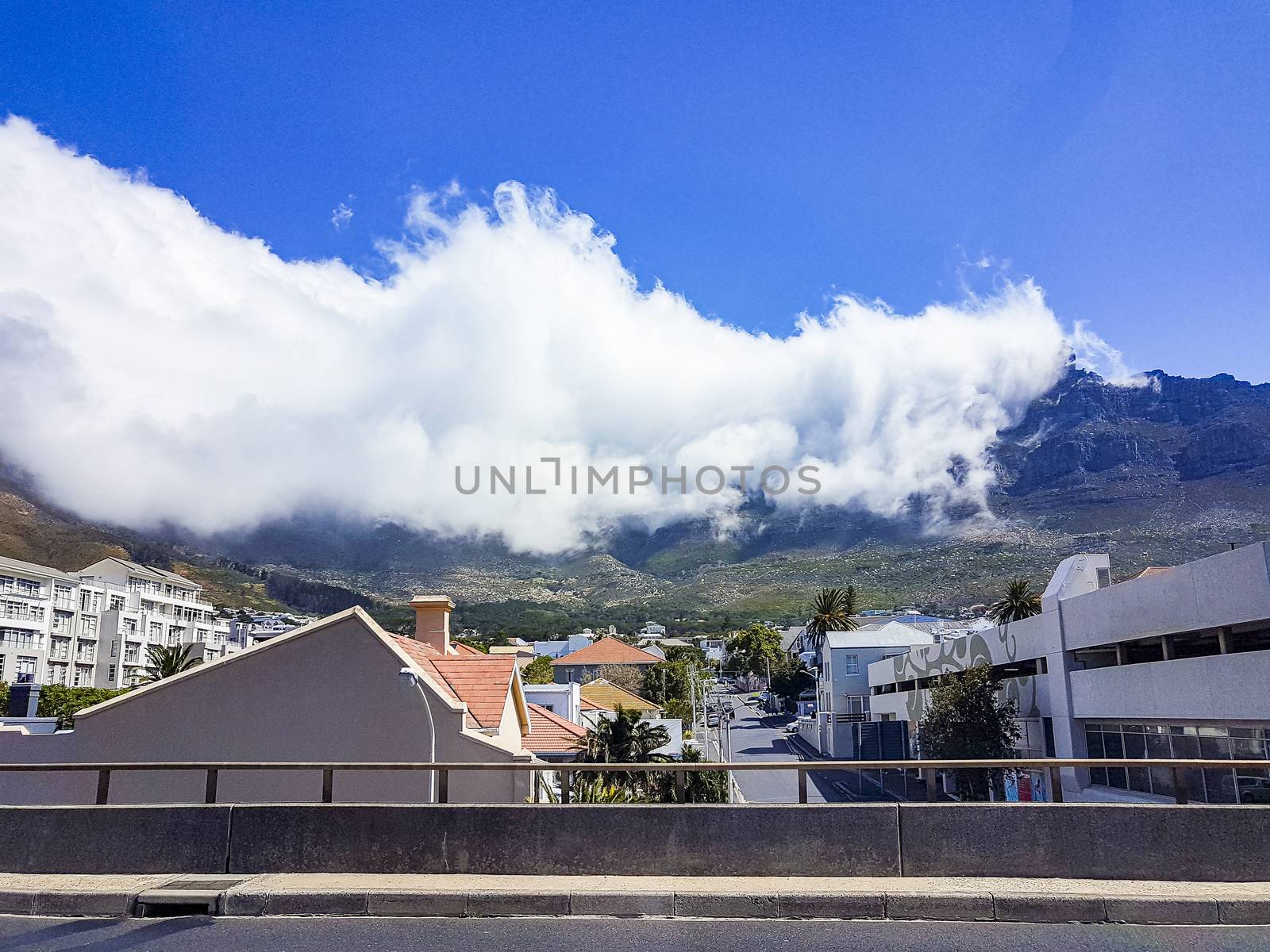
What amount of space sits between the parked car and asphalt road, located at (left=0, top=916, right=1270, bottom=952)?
15462mm

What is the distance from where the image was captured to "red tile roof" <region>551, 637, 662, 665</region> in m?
159

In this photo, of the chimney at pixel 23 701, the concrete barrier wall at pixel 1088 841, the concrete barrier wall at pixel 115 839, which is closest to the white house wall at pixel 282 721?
the concrete barrier wall at pixel 115 839

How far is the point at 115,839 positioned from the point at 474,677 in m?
16.9

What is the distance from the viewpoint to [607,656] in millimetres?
161000

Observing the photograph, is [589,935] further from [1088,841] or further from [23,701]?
[23,701]

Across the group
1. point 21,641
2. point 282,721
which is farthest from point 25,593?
point 282,721

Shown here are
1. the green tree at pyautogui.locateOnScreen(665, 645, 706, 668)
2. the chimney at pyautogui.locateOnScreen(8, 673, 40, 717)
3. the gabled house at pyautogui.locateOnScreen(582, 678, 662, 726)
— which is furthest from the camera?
the green tree at pyautogui.locateOnScreen(665, 645, 706, 668)

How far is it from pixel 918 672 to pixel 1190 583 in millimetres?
37082

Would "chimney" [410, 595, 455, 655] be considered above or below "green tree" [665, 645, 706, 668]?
below

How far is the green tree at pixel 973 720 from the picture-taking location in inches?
1992

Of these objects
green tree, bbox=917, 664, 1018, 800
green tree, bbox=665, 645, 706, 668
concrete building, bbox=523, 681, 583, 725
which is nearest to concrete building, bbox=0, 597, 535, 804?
green tree, bbox=917, 664, 1018, 800

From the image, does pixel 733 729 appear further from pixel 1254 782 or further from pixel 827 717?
pixel 1254 782

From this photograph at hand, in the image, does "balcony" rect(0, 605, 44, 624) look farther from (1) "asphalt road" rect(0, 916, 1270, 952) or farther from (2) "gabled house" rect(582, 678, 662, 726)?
(1) "asphalt road" rect(0, 916, 1270, 952)

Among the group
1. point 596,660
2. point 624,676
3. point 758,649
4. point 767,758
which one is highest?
point 758,649
